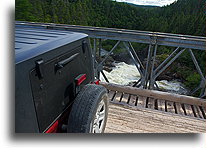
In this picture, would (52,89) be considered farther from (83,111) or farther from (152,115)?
(152,115)

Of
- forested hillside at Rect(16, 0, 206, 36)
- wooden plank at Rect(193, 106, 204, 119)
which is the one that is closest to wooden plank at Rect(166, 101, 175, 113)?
wooden plank at Rect(193, 106, 204, 119)

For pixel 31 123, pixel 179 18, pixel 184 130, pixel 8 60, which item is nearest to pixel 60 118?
pixel 31 123

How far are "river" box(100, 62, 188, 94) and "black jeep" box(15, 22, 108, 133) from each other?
48.9 feet

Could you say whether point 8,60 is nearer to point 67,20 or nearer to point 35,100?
point 35,100

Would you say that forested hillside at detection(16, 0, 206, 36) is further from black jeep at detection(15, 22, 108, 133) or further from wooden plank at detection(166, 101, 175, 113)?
black jeep at detection(15, 22, 108, 133)

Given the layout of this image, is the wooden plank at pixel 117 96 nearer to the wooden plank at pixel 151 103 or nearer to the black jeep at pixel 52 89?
the wooden plank at pixel 151 103

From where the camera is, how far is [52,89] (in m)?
1.43

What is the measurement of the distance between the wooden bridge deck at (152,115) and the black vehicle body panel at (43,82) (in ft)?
5.77

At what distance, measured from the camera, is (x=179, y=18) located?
4194 cm

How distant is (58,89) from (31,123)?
38cm

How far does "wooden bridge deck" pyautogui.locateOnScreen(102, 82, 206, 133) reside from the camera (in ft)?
10.6

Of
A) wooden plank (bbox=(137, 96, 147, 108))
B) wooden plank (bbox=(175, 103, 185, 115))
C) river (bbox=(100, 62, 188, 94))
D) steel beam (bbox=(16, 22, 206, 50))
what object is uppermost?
steel beam (bbox=(16, 22, 206, 50))

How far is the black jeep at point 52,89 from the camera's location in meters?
1.17

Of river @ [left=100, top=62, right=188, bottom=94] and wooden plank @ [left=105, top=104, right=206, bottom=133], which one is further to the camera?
river @ [left=100, top=62, right=188, bottom=94]
